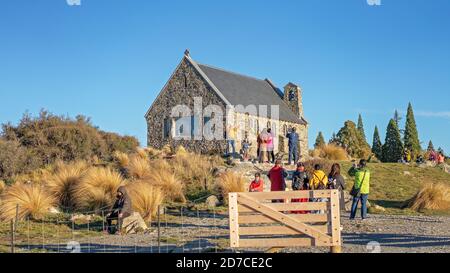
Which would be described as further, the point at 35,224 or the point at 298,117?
the point at 298,117

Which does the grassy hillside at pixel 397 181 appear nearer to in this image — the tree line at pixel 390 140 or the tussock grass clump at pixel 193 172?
the tussock grass clump at pixel 193 172

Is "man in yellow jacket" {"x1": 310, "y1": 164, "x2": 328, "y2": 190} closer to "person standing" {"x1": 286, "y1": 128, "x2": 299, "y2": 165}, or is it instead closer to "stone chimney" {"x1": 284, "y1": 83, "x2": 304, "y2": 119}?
"person standing" {"x1": 286, "y1": 128, "x2": 299, "y2": 165}

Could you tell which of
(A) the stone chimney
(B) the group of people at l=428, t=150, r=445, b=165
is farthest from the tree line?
(B) the group of people at l=428, t=150, r=445, b=165

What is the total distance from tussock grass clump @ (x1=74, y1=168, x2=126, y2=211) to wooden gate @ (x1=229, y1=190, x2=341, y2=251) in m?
7.40

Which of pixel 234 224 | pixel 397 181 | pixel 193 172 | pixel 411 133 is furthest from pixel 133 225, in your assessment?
pixel 411 133

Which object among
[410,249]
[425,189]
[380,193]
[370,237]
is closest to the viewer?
[410,249]

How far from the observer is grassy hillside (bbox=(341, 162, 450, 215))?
1911 cm

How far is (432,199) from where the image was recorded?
1706 centimetres
